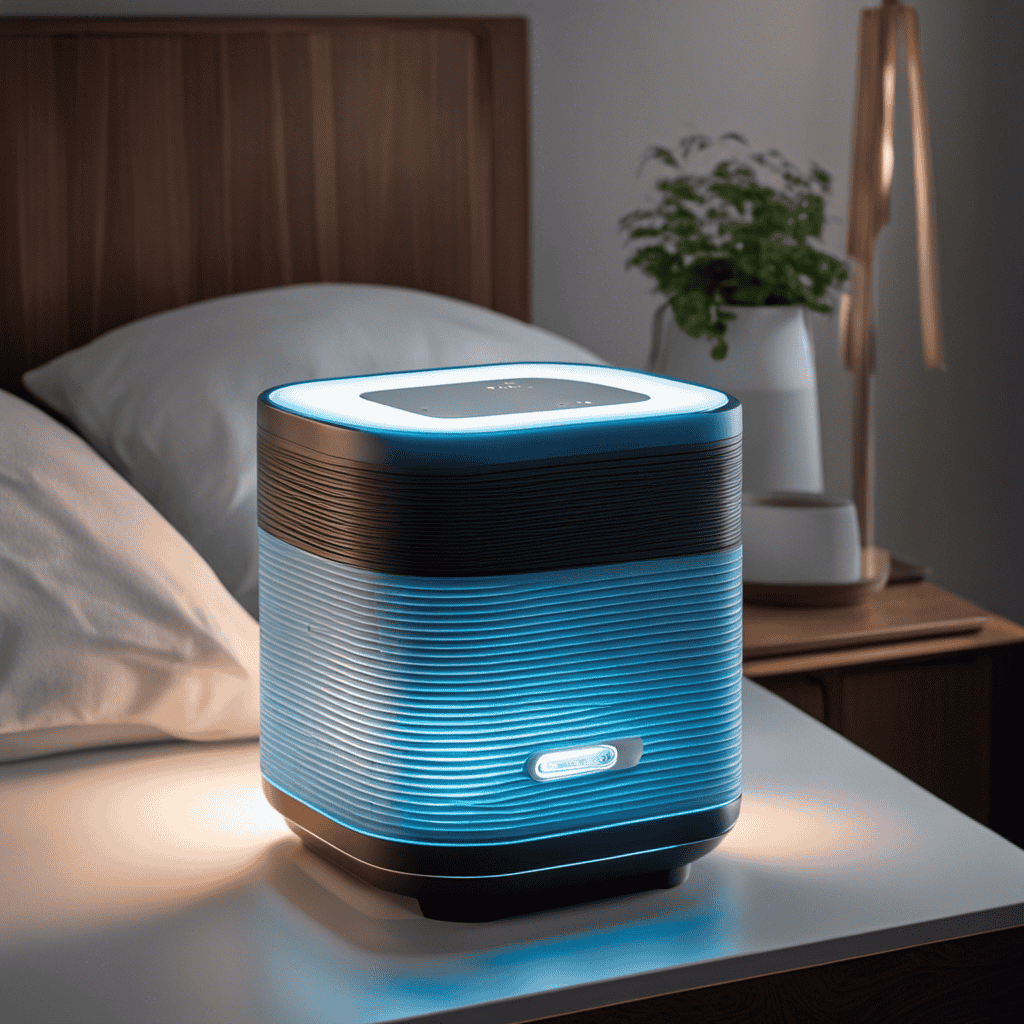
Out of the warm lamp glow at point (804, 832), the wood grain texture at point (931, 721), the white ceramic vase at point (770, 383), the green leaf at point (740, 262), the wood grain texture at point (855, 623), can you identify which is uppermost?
the green leaf at point (740, 262)

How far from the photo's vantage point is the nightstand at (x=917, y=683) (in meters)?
1.32

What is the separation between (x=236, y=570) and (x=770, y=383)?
0.61m

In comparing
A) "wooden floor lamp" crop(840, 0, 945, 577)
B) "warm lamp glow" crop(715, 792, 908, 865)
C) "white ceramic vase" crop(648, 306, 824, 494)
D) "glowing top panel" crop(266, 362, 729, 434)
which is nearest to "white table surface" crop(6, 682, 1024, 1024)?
"warm lamp glow" crop(715, 792, 908, 865)

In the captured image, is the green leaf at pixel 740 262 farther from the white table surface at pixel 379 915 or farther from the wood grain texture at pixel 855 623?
the white table surface at pixel 379 915

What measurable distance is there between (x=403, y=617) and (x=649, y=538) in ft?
0.45

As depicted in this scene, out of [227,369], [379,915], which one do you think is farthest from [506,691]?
[227,369]

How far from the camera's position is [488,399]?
0.76m

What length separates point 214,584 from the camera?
0.98 m

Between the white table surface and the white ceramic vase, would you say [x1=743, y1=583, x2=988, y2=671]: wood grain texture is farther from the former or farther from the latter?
the white table surface

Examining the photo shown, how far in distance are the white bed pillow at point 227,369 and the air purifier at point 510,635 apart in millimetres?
415

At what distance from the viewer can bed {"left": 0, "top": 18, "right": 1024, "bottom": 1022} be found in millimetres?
683

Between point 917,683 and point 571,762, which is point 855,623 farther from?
point 571,762

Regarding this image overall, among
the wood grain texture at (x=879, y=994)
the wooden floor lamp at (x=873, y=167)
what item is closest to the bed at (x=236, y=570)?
the wood grain texture at (x=879, y=994)

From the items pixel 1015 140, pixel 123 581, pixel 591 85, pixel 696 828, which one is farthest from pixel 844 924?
pixel 1015 140
